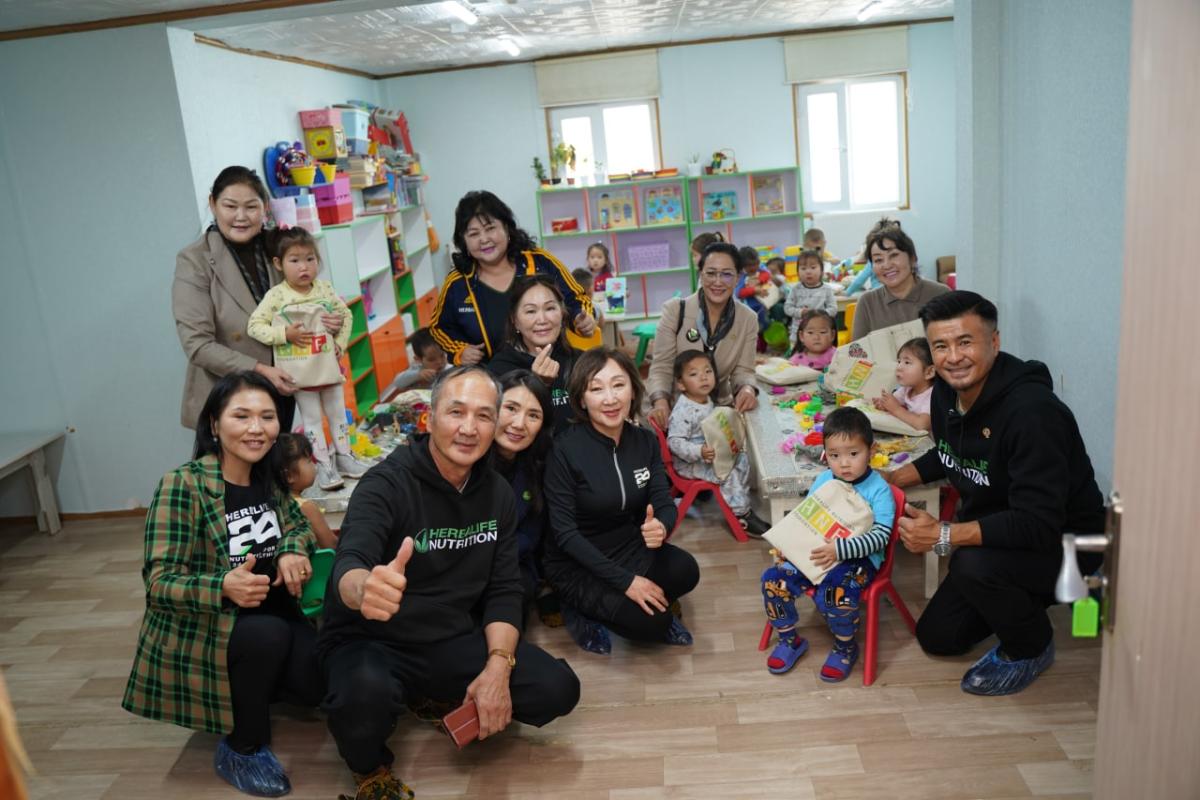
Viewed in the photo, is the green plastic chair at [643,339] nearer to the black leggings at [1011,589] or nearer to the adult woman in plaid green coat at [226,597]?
Result: the black leggings at [1011,589]

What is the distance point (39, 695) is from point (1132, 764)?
333 centimetres

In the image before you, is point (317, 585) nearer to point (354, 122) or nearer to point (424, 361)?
point (424, 361)

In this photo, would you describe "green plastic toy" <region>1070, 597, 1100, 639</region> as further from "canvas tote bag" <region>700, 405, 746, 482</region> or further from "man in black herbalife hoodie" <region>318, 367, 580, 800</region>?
"canvas tote bag" <region>700, 405, 746, 482</region>

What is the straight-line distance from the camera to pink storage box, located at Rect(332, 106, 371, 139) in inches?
281

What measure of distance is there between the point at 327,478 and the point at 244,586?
4.07ft

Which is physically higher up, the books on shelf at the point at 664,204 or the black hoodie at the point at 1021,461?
the books on shelf at the point at 664,204

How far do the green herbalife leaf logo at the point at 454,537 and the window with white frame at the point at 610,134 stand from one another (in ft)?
22.5

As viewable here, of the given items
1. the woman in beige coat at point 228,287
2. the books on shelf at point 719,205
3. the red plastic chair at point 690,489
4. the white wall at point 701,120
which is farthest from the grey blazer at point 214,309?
the books on shelf at point 719,205

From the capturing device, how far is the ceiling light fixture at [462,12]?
5.39m

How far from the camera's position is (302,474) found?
3.21 meters

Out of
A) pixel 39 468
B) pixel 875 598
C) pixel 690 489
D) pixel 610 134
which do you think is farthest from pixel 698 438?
pixel 610 134

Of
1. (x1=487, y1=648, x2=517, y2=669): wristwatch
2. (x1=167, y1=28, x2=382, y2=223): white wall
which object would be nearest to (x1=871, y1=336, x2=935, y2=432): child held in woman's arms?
(x1=487, y1=648, x2=517, y2=669): wristwatch

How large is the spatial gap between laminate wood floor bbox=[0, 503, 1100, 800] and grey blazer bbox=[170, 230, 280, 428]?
1.18 m

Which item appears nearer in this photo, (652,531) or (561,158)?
(652,531)
